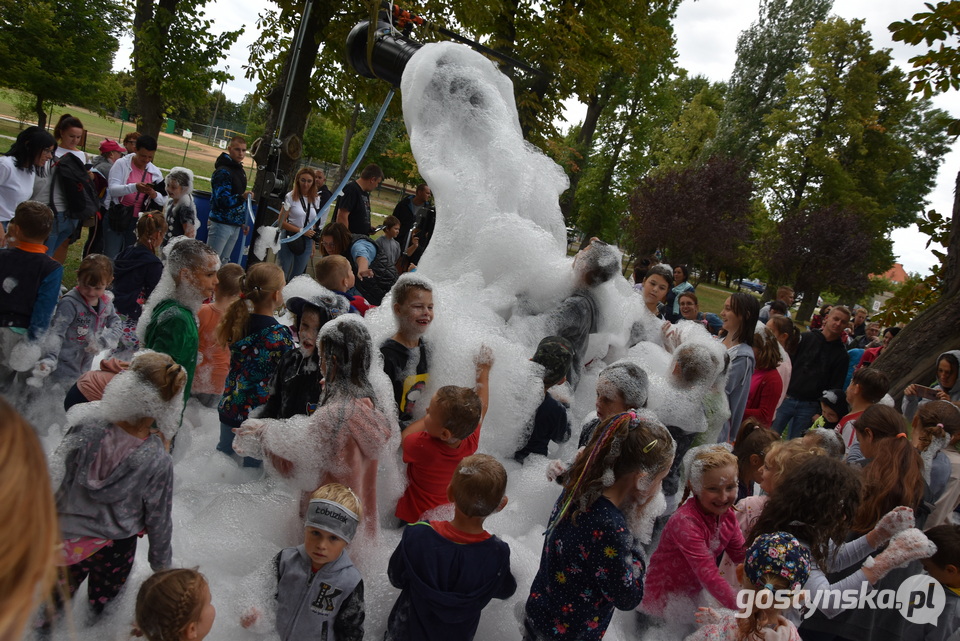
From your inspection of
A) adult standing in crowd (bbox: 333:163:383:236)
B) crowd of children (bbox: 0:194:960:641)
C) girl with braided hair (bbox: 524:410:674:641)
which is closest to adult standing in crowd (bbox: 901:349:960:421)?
crowd of children (bbox: 0:194:960:641)

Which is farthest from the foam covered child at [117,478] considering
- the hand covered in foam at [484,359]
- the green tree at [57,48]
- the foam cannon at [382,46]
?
the green tree at [57,48]

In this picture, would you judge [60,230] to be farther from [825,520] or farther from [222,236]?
[825,520]

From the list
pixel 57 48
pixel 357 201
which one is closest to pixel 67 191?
pixel 357 201

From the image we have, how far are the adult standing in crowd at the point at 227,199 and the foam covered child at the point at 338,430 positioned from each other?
14.0 feet

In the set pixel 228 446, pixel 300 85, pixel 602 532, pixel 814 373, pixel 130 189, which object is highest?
pixel 300 85

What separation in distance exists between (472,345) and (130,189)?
416 cm

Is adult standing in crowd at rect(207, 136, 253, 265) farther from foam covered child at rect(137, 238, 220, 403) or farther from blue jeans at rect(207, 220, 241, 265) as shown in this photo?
foam covered child at rect(137, 238, 220, 403)

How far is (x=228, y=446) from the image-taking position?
362cm

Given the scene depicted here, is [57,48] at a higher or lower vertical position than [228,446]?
higher

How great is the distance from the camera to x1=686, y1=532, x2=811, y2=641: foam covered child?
6.77 ft

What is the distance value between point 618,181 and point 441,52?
2179 cm

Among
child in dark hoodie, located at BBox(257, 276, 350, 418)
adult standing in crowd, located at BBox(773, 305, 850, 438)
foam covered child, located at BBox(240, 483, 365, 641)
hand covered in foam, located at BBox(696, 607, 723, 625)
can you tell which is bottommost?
foam covered child, located at BBox(240, 483, 365, 641)

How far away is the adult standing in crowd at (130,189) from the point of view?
609 centimetres

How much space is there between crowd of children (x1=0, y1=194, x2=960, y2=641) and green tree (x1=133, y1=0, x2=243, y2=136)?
943 centimetres
